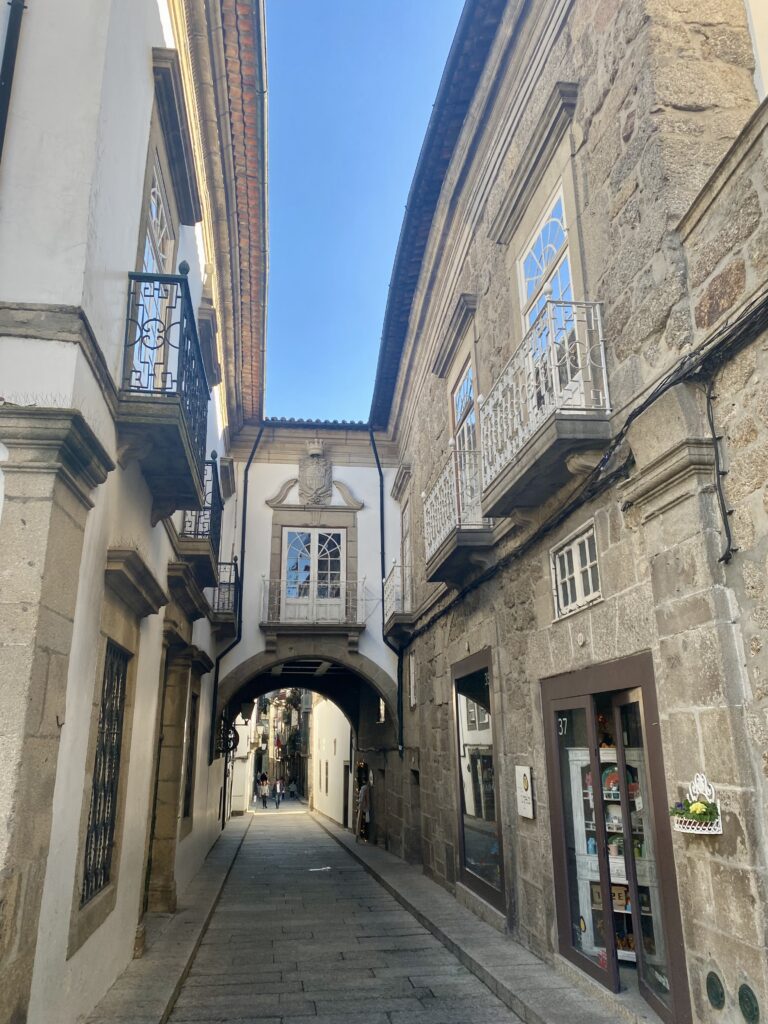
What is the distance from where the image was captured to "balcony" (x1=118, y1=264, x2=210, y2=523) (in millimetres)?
4871

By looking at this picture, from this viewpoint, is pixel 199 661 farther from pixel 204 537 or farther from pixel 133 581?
pixel 133 581

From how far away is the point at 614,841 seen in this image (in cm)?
492

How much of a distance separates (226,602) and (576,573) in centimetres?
836

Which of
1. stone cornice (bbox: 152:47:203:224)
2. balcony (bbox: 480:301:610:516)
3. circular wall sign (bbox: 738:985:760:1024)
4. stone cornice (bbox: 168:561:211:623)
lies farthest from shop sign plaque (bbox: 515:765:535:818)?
stone cornice (bbox: 152:47:203:224)

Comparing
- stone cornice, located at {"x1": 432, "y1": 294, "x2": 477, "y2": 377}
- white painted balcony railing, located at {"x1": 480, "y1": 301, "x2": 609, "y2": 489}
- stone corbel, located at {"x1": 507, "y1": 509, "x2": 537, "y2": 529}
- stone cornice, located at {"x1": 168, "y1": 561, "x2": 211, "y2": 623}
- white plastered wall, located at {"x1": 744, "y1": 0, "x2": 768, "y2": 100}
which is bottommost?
stone cornice, located at {"x1": 168, "y1": 561, "x2": 211, "y2": 623}

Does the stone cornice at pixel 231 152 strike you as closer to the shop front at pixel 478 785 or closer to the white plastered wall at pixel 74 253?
the white plastered wall at pixel 74 253

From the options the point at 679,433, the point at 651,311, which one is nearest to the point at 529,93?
the point at 651,311

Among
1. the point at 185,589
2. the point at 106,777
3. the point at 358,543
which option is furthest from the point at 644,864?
the point at 358,543

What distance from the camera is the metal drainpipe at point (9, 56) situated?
162 inches

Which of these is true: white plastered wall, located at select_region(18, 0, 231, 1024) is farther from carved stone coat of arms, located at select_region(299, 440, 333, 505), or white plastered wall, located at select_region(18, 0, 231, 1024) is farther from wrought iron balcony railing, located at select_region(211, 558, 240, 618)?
carved stone coat of arms, located at select_region(299, 440, 333, 505)

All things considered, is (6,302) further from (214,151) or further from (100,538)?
(214,151)

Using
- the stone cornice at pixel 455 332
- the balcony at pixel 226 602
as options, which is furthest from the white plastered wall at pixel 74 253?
the balcony at pixel 226 602

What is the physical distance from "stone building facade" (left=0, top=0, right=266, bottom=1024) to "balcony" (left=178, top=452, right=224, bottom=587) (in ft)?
1.54

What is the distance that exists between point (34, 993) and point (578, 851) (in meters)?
3.43
